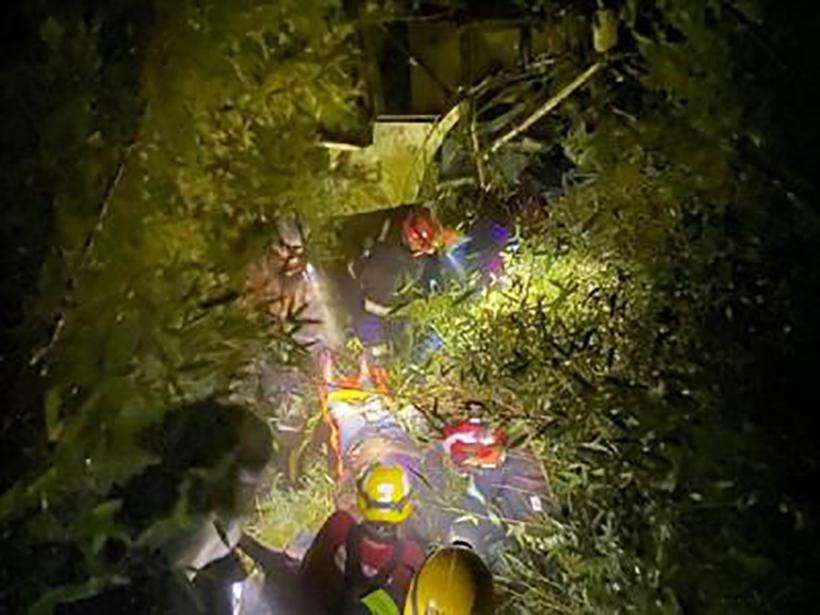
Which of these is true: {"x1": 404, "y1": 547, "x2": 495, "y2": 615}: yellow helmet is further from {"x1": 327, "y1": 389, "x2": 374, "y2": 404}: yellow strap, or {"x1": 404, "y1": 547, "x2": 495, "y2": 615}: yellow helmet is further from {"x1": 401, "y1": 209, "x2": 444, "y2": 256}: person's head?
{"x1": 401, "y1": 209, "x2": 444, "y2": 256}: person's head

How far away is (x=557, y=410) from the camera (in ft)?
11.5

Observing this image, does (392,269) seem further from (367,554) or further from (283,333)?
(283,333)

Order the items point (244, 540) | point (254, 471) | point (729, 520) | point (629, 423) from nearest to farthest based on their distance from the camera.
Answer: point (729, 520) < point (629, 423) < point (254, 471) < point (244, 540)

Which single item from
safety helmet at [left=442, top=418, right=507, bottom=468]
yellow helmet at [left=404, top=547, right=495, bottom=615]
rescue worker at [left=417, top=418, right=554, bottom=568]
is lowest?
rescue worker at [left=417, top=418, right=554, bottom=568]

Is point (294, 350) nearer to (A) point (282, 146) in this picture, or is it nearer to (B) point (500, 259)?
(A) point (282, 146)

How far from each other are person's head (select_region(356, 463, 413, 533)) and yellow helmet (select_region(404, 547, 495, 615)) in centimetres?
53

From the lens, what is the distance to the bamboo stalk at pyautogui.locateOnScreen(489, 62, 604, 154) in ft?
13.5

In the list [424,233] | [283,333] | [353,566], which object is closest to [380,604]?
[353,566]

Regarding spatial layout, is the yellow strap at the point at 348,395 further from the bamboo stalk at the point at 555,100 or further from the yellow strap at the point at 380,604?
the bamboo stalk at the point at 555,100

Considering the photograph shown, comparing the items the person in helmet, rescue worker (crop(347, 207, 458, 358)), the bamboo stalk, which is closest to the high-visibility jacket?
the person in helmet

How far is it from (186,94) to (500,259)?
230cm

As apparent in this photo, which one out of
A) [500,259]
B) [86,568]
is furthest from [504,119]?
[86,568]

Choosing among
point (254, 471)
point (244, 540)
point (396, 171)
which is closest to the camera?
point (254, 471)

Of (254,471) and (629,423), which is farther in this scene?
(254,471)
